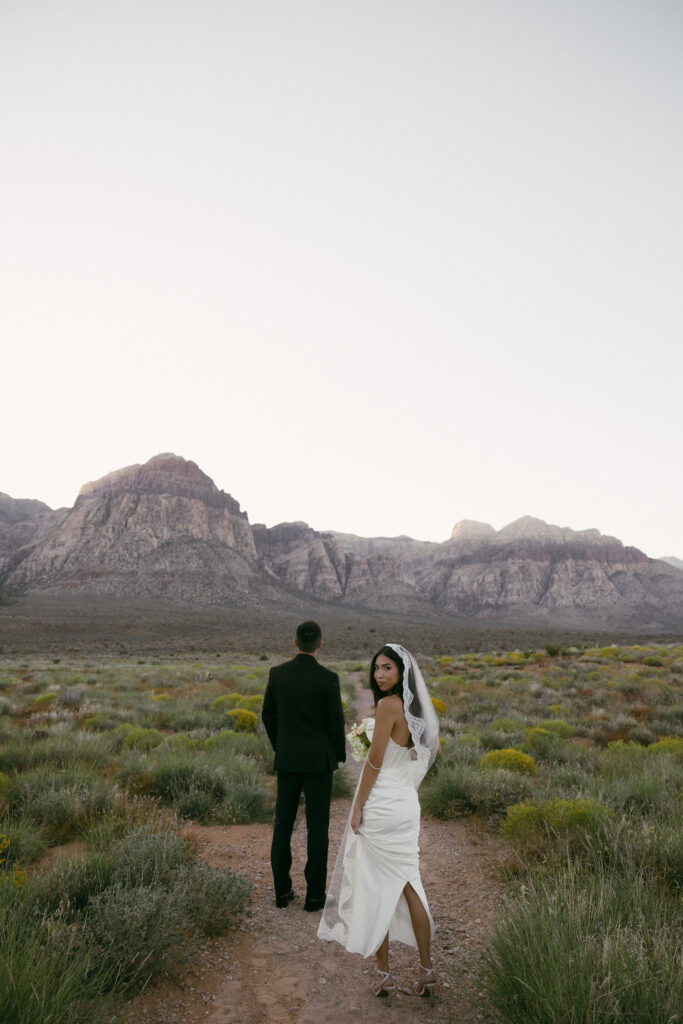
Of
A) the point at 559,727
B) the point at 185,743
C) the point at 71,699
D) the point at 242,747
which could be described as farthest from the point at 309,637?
the point at 71,699

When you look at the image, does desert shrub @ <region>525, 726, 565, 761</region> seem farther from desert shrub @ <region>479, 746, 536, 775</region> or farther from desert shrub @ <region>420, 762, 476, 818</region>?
desert shrub @ <region>420, 762, 476, 818</region>

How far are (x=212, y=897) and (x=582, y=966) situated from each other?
2.97 meters

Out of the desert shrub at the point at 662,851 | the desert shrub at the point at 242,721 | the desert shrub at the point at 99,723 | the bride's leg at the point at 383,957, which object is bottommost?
the desert shrub at the point at 99,723

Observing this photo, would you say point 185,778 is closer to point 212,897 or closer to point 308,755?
point 212,897

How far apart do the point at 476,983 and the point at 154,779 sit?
5615 millimetres

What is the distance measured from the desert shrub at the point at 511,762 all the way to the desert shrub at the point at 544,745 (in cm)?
115

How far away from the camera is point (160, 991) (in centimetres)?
345

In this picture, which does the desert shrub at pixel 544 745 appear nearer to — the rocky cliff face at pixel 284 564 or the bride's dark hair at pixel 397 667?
the bride's dark hair at pixel 397 667

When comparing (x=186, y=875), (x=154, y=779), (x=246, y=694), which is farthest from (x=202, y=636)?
(x=186, y=875)

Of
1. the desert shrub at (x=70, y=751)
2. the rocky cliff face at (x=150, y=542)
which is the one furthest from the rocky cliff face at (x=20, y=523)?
the desert shrub at (x=70, y=751)

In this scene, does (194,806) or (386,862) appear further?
(194,806)

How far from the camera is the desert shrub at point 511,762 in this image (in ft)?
25.6

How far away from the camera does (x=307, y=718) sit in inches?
185

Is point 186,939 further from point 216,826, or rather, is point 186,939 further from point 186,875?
point 216,826
